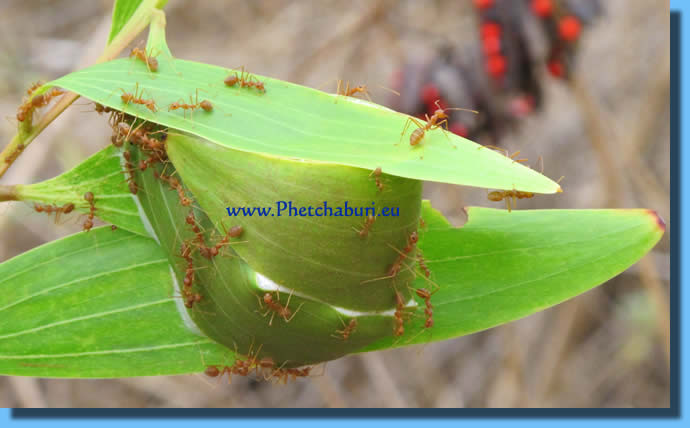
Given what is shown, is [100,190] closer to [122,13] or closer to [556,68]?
[122,13]

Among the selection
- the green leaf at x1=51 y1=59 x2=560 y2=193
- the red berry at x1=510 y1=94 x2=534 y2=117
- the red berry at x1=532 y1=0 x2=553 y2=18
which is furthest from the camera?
the red berry at x1=510 y1=94 x2=534 y2=117

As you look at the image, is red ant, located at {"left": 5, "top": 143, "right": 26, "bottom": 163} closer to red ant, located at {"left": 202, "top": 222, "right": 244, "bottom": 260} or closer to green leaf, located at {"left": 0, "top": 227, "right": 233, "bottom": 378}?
green leaf, located at {"left": 0, "top": 227, "right": 233, "bottom": 378}

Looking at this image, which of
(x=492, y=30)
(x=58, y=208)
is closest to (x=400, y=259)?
(x=58, y=208)

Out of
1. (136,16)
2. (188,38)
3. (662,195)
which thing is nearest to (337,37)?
(188,38)

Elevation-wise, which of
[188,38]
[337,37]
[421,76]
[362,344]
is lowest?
[362,344]

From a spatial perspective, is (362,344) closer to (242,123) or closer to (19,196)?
(242,123)

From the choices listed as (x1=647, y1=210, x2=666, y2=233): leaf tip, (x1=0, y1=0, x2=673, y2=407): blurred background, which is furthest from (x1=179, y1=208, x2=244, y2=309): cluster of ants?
(x1=0, y1=0, x2=673, y2=407): blurred background

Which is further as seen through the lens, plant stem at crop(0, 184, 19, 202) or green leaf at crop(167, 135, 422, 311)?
plant stem at crop(0, 184, 19, 202)
